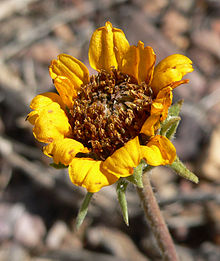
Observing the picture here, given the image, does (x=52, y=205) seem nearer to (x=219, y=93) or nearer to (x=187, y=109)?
(x=187, y=109)

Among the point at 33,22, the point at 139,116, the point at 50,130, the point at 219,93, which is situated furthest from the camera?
the point at 33,22

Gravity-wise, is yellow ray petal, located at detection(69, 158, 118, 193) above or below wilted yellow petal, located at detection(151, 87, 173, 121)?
below

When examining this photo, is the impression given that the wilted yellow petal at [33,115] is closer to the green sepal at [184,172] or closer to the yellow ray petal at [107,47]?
the yellow ray petal at [107,47]

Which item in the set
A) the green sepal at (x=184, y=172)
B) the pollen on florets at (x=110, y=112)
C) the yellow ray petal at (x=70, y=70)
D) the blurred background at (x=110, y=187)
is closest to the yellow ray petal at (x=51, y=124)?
the pollen on florets at (x=110, y=112)

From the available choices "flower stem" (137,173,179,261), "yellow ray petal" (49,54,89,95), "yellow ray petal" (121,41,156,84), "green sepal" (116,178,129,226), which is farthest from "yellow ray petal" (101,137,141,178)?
"yellow ray petal" (49,54,89,95)

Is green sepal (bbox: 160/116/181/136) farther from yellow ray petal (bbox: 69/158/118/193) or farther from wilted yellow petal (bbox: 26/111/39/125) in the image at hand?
wilted yellow petal (bbox: 26/111/39/125)

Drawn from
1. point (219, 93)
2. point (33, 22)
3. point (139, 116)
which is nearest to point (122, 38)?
point (139, 116)
